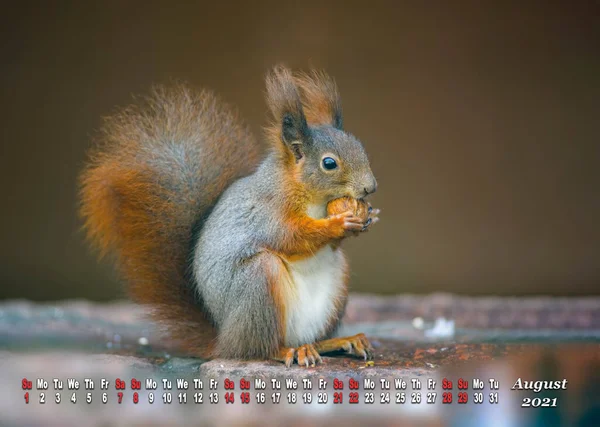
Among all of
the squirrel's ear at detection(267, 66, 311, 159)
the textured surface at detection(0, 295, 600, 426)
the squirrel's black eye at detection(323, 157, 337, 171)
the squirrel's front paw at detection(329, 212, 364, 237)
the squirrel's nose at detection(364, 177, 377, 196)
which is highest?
the squirrel's ear at detection(267, 66, 311, 159)

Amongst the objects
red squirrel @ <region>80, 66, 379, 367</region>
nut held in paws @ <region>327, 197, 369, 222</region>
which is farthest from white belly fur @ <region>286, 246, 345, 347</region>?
nut held in paws @ <region>327, 197, 369, 222</region>

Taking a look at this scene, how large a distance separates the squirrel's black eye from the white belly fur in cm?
28

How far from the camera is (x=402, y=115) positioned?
14.6 feet

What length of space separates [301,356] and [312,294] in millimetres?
209

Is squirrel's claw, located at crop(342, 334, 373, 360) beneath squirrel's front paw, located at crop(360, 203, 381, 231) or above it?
beneath

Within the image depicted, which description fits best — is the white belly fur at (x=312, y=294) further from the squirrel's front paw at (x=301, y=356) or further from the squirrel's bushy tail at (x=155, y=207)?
the squirrel's bushy tail at (x=155, y=207)

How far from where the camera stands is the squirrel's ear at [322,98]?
9.37ft

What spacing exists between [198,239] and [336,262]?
1.65ft

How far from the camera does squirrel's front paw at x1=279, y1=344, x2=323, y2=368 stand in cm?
254

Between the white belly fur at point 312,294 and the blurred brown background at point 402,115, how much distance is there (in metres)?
1.71

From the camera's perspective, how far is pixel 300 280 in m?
2.60

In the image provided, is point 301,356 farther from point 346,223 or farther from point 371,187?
point 371,187

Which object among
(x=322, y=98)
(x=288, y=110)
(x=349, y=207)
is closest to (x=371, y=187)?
(x=349, y=207)

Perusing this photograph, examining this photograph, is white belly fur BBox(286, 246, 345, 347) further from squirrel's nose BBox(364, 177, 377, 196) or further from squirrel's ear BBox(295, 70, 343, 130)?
squirrel's ear BBox(295, 70, 343, 130)
